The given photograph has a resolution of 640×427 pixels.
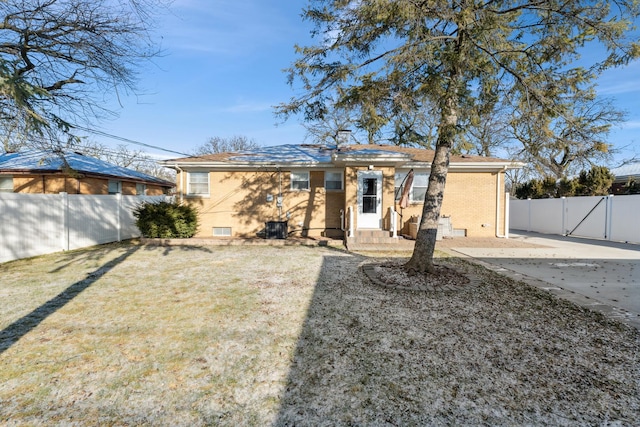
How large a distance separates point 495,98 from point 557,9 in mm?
1718

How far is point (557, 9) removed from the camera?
5.60 meters

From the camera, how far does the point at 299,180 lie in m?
12.6

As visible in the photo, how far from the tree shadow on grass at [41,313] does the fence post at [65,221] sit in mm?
3841

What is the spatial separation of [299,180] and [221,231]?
395 cm

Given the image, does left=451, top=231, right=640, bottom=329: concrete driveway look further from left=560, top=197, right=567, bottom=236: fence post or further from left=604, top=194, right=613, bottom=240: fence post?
left=560, top=197, right=567, bottom=236: fence post

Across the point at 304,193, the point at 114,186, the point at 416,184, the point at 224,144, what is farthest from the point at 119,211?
the point at 224,144

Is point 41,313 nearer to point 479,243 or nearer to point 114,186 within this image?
point 479,243

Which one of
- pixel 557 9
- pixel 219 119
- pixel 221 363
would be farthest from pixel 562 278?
pixel 219 119

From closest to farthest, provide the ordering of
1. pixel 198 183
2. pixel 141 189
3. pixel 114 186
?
pixel 198 183
pixel 114 186
pixel 141 189

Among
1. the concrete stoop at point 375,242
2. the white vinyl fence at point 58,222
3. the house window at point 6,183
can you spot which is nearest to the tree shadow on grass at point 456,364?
the concrete stoop at point 375,242

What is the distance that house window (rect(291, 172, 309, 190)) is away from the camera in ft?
41.0

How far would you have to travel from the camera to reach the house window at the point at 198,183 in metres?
12.6

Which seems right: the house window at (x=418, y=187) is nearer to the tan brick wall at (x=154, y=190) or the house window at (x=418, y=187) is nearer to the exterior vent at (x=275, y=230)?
A: the exterior vent at (x=275, y=230)

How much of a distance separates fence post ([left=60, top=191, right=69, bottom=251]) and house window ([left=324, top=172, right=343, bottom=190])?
347 inches
